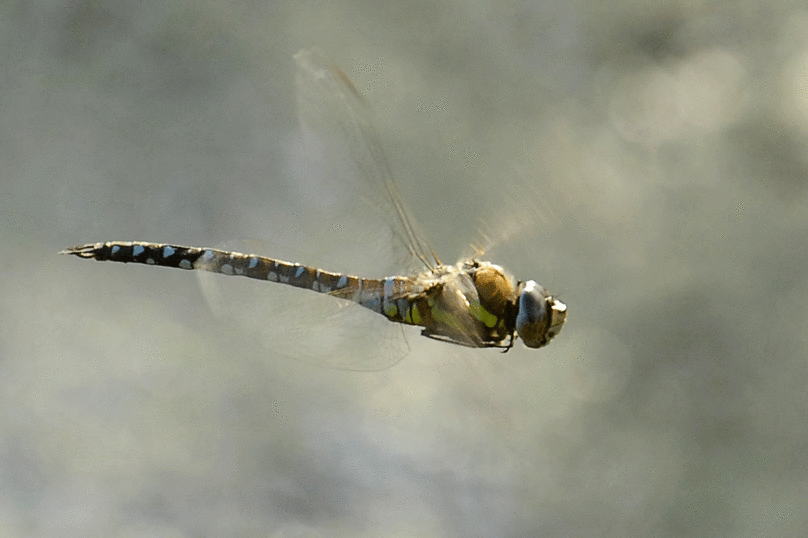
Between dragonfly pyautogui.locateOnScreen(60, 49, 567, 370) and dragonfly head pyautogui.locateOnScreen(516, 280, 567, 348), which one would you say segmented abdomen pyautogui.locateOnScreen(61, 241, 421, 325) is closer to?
dragonfly pyautogui.locateOnScreen(60, 49, 567, 370)

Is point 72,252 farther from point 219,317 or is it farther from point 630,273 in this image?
point 630,273

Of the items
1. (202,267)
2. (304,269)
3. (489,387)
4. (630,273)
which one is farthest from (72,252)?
(630,273)

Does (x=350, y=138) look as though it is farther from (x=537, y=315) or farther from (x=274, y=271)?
(x=537, y=315)

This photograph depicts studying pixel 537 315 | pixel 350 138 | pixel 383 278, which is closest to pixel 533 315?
pixel 537 315

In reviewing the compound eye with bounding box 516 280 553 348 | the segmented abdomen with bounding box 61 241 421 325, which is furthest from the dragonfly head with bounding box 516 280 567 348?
the segmented abdomen with bounding box 61 241 421 325

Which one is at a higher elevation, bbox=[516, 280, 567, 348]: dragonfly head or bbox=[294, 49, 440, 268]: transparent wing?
bbox=[294, 49, 440, 268]: transparent wing

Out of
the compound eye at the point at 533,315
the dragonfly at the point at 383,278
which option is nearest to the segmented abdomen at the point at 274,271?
the dragonfly at the point at 383,278

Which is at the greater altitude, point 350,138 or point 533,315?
point 350,138

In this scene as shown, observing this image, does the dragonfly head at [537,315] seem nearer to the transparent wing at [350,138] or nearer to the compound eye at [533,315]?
the compound eye at [533,315]
